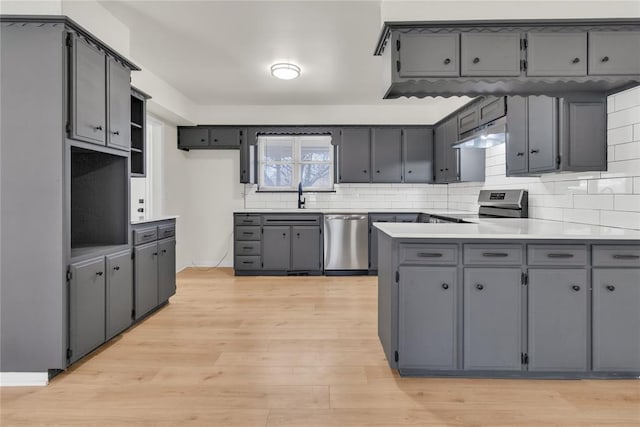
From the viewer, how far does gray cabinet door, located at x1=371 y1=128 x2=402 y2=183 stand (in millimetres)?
5609

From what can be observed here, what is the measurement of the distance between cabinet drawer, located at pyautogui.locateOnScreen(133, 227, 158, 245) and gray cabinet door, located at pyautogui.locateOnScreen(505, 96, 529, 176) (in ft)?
10.7

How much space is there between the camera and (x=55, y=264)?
218 centimetres

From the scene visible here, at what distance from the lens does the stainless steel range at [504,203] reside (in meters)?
3.42

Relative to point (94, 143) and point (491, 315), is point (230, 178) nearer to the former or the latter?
point (94, 143)

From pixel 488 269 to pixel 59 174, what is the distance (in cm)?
263

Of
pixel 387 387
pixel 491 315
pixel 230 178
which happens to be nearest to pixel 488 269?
pixel 491 315

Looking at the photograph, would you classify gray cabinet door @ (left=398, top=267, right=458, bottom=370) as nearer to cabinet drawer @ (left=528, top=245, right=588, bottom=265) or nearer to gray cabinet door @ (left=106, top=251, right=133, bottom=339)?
cabinet drawer @ (left=528, top=245, right=588, bottom=265)

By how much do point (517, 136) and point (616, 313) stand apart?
1.52 metres

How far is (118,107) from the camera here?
278 cm

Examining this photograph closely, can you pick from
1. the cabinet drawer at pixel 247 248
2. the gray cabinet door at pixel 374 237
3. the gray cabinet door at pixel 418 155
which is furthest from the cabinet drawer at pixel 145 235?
the gray cabinet door at pixel 418 155

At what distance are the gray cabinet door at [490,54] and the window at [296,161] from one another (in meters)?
3.66

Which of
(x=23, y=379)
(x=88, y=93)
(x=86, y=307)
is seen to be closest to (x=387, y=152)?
(x=88, y=93)

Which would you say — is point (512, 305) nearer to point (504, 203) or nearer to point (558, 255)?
point (558, 255)

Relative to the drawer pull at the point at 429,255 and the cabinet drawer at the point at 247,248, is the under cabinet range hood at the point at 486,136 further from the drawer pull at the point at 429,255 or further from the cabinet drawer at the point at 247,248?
the cabinet drawer at the point at 247,248
